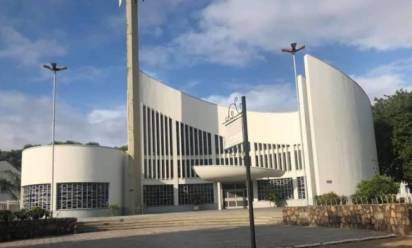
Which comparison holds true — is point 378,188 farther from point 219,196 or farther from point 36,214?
point 219,196

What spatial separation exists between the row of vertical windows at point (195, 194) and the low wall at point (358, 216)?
1681 cm

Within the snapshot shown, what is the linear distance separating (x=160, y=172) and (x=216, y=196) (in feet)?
16.8

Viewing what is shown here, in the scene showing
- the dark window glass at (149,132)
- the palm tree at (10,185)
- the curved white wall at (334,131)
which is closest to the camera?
the curved white wall at (334,131)

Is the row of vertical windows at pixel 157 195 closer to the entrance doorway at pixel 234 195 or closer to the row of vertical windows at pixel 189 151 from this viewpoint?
the row of vertical windows at pixel 189 151

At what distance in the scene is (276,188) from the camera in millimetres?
36750

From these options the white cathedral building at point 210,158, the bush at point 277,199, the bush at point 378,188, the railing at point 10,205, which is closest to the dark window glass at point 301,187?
the white cathedral building at point 210,158

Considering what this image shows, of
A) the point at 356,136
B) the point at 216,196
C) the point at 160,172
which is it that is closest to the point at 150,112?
the point at 160,172

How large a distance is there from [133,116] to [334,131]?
49.8ft

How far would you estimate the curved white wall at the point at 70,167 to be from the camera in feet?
100

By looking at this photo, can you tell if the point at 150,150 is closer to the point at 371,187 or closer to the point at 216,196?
the point at 216,196

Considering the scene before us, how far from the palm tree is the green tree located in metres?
34.8

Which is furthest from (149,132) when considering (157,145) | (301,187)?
(301,187)

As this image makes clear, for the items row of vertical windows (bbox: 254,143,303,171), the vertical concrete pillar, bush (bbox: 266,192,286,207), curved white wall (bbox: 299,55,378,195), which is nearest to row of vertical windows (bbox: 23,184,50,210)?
the vertical concrete pillar

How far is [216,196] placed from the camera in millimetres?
38438
